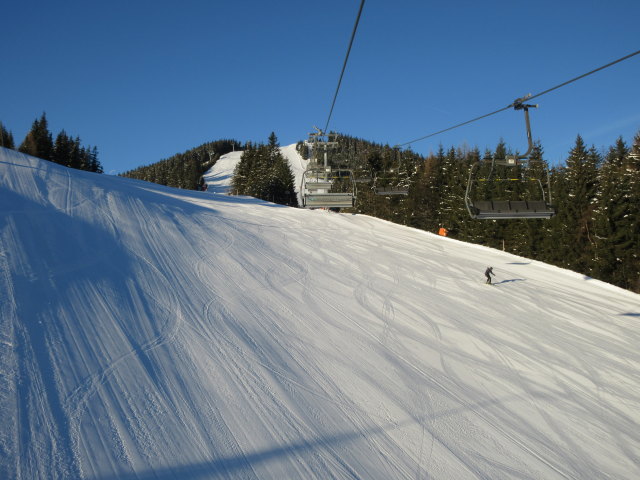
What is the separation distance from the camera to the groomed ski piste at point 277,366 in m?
4.78

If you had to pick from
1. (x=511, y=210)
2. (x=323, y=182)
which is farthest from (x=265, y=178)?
(x=511, y=210)

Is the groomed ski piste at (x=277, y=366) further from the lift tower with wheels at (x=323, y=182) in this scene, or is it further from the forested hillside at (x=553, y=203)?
the forested hillside at (x=553, y=203)

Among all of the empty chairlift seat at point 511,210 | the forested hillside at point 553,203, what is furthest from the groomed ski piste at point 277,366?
the forested hillside at point 553,203

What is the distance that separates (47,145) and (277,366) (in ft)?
195

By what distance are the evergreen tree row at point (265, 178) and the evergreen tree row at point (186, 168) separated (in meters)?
28.1

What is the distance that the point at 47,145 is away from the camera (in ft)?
164

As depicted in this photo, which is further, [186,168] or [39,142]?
[186,168]

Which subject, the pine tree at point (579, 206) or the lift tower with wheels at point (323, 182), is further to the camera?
the pine tree at point (579, 206)

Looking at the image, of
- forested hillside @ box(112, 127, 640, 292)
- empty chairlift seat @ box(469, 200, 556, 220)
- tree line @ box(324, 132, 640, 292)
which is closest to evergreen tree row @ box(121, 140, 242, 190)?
forested hillside @ box(112, 127, 640, 292)

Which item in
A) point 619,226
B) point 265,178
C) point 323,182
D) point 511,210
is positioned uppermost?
point 265,178

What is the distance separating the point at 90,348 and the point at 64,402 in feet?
4.60

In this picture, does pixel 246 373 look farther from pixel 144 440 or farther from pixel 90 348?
pixel 90 348

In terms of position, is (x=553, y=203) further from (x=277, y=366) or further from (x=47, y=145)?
(x=47, y=145)

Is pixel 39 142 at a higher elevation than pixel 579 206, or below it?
higher
